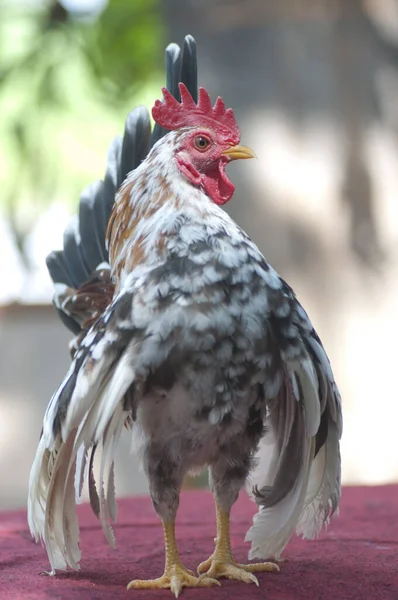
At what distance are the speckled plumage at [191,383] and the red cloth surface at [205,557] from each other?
0.08 meters

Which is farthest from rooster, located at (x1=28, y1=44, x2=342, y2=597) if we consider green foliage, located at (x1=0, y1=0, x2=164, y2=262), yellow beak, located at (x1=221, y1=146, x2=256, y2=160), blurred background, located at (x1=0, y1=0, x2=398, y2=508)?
green foliage, located at (x1=0, y1=0, x2=164, y2=262)

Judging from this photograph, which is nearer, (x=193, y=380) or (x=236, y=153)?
(x=193, y=380)

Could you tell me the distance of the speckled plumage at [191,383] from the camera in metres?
1.26

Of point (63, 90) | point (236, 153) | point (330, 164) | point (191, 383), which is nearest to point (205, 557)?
point (191, 383)

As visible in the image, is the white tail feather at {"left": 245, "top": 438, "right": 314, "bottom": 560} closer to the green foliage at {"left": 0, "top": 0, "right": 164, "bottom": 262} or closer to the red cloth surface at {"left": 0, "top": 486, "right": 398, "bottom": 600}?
the red cloth surface at {"left": 0, "top": 486, "right": 398, "bottom": 600}

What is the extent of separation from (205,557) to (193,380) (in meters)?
0.55

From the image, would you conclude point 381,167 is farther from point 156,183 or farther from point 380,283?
point 156,183

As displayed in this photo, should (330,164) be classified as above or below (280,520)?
above

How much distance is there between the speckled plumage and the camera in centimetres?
126

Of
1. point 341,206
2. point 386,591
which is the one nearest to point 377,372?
point 341,206

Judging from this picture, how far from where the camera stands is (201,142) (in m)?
1.45

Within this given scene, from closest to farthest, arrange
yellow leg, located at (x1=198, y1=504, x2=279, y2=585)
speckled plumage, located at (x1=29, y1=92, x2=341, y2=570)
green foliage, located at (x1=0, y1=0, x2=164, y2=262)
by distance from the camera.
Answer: speckled plumage, located at (x1=29, y1=92, x2=341, y2=570) → yellow leg, located at (x1=198, y1=504, x2=279, y2=585) → green foliage, located at (x1=0, y1=0, x2=164, y2=262)

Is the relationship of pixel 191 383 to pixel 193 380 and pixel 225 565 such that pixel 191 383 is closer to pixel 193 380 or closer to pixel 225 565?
pixel 193 380

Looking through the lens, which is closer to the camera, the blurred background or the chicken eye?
the chicken eye
